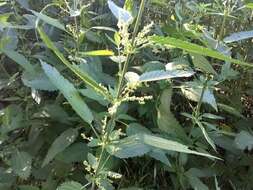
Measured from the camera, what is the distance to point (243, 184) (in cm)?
207

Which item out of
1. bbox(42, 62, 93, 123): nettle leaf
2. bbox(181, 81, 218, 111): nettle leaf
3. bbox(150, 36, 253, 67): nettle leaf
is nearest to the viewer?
bbox(150, 36, 253, 67): nettle leaf

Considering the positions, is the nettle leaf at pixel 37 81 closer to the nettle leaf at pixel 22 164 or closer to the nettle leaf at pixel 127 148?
the nettle leaf at pixel 22 164

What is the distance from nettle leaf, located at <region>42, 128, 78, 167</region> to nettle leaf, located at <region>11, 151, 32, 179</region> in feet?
0.30

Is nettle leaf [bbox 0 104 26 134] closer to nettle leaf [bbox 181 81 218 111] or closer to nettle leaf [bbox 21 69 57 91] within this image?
nettle leaf [bbox 21 69 57 91]

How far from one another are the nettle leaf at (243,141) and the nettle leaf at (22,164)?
0.75 meters

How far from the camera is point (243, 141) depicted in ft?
6.04

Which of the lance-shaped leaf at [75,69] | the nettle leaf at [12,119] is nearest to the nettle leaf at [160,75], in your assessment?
the lance-shaped leaf at [75,69]

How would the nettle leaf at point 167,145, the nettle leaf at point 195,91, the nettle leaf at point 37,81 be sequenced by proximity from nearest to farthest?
the nettle leaf at point 167,145, the nettle leaf at point 37,81, the nettle leaf at point 195,91

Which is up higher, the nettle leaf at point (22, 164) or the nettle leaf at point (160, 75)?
the nettle leaf at point (160, 75)

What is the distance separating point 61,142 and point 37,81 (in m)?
0.22

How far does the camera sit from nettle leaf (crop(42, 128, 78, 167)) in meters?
1.68

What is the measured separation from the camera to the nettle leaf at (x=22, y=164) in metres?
1.75

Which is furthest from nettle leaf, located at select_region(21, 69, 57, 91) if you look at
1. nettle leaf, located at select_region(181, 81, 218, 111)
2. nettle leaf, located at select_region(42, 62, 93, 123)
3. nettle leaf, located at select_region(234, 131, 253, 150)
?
nettle leaf, located at select_region(234, 131, 253, 150)

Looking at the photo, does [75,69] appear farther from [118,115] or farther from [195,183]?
[195,183]
